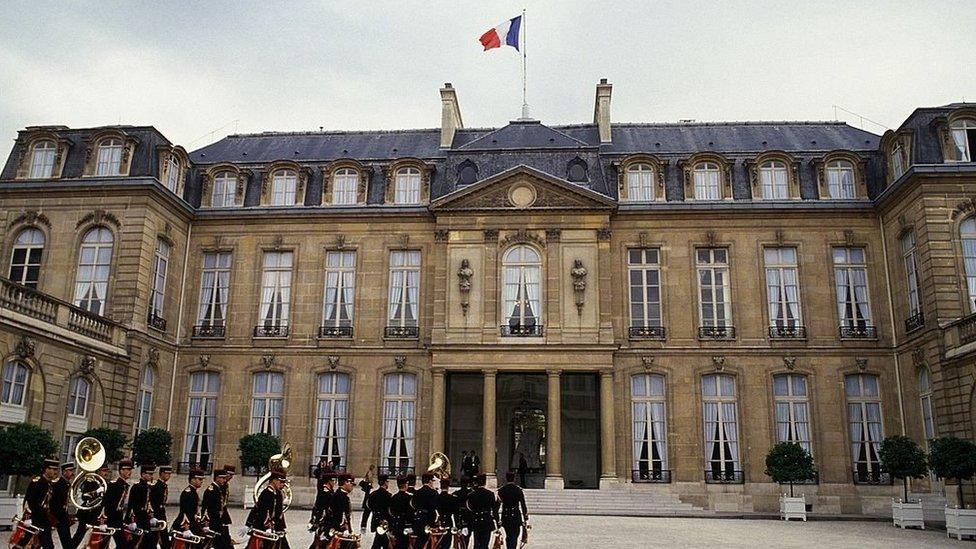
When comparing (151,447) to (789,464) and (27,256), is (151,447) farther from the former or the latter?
(789,464)

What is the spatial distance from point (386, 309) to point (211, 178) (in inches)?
293

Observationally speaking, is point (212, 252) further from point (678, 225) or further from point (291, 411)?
point (678, 225)

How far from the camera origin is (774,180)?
25844 mm

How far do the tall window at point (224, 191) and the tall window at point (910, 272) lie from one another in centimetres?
2046

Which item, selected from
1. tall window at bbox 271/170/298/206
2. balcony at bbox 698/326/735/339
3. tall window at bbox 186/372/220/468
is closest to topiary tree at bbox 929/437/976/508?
balcony at bbox 698/326/735/339

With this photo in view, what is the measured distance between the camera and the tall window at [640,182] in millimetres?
26047

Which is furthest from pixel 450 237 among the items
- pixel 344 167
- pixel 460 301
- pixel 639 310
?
pixel 639 310

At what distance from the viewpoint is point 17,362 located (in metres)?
18.8

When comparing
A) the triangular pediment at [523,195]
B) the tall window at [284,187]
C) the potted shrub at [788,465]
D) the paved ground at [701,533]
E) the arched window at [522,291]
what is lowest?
the paved ground at [701,533]

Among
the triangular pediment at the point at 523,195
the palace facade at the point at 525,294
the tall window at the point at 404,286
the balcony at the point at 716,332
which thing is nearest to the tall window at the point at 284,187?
the palace facade at the point at 525,294

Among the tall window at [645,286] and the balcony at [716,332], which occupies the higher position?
the tall window at [645,286]

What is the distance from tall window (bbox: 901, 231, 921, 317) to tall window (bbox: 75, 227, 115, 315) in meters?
22.7

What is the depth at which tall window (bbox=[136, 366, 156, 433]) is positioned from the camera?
77.5ft

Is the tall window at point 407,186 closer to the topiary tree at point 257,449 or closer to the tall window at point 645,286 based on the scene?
the tall window at point 645,286
